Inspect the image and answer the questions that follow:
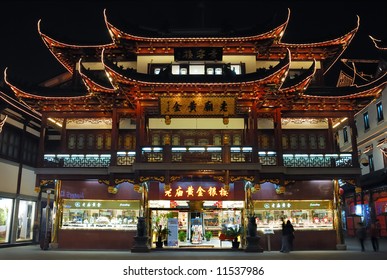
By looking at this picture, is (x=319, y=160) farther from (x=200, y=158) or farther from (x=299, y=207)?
(x=200, y=158)

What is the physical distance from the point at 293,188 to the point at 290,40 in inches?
324

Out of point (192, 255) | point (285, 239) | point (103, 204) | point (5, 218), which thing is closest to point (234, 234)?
point (285, 239)

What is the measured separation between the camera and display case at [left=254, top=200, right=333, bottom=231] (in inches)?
739

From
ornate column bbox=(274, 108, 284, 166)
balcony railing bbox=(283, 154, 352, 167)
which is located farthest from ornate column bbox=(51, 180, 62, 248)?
balcony railing bbox=(283, 154, 352, 167)

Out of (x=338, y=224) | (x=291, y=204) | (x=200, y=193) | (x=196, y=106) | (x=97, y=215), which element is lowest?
(x=338, y=224)

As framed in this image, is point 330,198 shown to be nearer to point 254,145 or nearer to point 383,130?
point 254,145

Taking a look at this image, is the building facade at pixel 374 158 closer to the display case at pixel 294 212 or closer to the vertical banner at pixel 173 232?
the display case at pixel 294 212

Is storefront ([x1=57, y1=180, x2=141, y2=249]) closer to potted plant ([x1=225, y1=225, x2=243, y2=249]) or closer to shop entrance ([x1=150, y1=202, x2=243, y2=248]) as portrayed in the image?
shop entrance ([x1=150, y1=202, x2=243, y2=248])

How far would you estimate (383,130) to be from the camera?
95.3 ft

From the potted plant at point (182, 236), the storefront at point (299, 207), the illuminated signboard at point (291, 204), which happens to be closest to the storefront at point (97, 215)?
the potted plant at point (182, 236)

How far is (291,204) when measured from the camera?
18953 millimetres

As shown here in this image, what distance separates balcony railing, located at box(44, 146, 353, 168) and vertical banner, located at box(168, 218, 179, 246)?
331 centimetres

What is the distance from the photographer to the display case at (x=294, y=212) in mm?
18766

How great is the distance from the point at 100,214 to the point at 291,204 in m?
10.00
